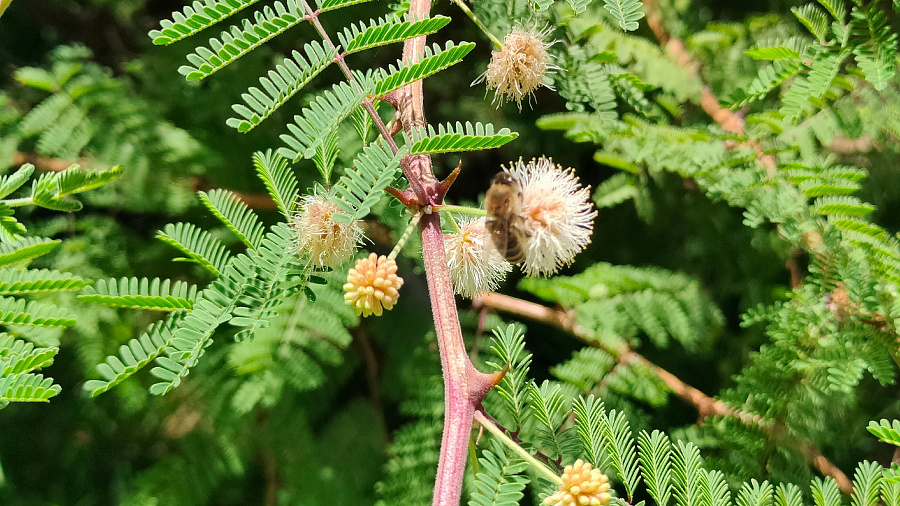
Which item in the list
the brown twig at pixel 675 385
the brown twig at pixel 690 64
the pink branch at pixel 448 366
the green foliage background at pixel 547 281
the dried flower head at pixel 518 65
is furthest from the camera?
the brown twig at pixel 690 64

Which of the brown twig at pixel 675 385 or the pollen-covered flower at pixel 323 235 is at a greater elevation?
the brown twig at pixel 675 385

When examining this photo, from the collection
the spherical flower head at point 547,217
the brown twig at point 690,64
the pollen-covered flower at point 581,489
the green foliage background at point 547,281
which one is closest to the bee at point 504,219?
the spherical flower head at point 547,217

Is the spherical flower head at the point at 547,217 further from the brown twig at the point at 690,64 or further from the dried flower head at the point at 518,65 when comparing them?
the brown twig at the point at 690,64

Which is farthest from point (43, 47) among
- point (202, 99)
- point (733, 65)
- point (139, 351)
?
point (733, 65)

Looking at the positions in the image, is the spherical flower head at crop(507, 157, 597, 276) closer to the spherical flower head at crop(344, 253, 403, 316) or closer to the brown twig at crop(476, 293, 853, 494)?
the spherical flower head at crop(344, 253, 403, 316)

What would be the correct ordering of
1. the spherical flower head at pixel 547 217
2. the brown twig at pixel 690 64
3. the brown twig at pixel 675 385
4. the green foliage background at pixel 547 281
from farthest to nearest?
1. the brown twig at pixel 690 64
2. the brown twig at pixel 675 385
3. the green foliage background at pixel 547 281
4. the spherical flower head at pixel 547 217

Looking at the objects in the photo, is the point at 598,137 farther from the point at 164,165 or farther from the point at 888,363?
the point at 164,165

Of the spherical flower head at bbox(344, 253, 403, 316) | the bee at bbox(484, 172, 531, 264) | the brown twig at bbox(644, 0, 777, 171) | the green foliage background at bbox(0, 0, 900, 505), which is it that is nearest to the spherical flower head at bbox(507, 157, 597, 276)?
the bee at bbox(484, 172, 531, 264)
